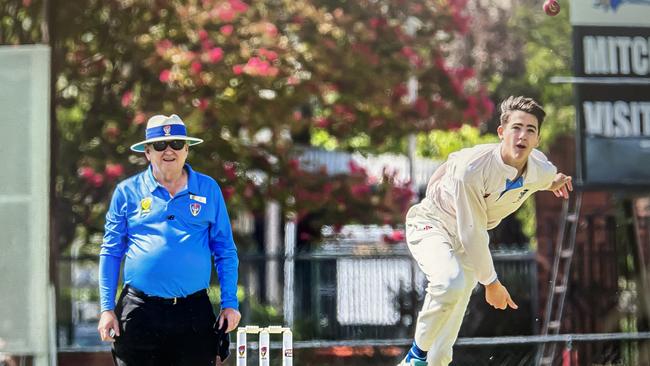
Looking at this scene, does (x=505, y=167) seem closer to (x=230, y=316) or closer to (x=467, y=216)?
(x=467, y=216)

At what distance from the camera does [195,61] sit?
35.5 ft

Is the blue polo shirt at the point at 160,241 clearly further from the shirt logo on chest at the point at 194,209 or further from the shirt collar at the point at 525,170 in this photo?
the shirt collar at the point at 525,170

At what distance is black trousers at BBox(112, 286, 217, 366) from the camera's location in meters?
6.33

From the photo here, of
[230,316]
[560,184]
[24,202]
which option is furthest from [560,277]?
[230,316]

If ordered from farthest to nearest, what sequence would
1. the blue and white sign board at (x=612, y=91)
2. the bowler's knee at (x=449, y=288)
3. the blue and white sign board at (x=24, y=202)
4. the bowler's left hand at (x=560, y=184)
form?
the blue and white sign board at (x=612, y=91), the blue and white sign board at (x=24, y=202), the bowler's left hand at (x=560, y=184), the bowler's knee at (x=449, y=288)

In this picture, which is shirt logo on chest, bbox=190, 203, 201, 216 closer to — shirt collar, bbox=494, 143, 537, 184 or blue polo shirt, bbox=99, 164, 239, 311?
blue polo shirt, bbox=99, 164, 239, 311

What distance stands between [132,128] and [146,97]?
0.28 m

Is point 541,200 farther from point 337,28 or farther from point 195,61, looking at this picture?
point 195,61

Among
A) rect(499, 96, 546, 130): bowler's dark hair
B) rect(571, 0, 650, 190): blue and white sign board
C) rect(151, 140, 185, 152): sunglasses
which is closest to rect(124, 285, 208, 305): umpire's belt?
rect(151, 140, 185, 152): sunglasses

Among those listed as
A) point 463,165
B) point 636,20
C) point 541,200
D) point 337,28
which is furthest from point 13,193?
point 541,200

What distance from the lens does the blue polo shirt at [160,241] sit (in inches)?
251

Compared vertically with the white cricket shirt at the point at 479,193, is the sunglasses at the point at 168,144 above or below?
above

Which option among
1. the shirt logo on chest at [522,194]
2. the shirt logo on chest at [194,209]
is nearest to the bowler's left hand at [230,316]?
the shirt logo on chest at [194,209]

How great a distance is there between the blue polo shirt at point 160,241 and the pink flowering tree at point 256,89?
4.10 metres
